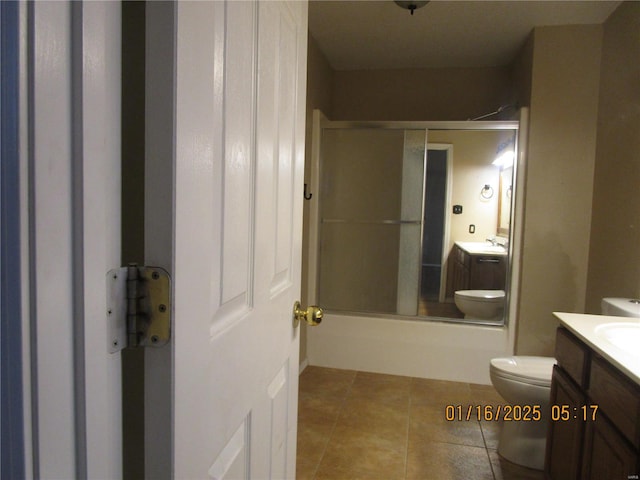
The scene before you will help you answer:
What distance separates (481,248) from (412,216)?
56cm

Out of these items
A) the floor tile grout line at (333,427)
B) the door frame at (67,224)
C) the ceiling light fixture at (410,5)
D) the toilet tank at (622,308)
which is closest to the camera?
the door frame at (67,224)

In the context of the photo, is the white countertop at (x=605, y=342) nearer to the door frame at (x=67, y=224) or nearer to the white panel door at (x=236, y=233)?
the white panel door at (x=236, y=233)

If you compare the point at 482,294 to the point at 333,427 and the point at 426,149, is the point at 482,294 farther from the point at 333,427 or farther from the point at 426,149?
the point at 333,427

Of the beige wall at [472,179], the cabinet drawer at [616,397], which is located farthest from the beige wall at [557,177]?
the cabinet drawer at [616,397]

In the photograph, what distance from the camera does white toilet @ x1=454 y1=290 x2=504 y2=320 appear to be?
298 cm

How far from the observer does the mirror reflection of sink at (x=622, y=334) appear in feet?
4.93

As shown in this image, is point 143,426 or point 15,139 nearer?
point 15,139

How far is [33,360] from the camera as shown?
0.36m

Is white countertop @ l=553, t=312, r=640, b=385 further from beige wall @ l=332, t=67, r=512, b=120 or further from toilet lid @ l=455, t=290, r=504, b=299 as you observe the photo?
beige wall @ l=332, t=67, r=512, b=120

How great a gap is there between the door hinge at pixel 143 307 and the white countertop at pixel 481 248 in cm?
287

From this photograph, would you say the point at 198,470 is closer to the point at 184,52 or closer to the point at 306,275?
the point at 184,52

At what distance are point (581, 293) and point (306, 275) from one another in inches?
75.1

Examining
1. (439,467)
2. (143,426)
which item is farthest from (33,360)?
(439,467)

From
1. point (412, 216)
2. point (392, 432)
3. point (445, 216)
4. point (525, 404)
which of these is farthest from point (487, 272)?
point (392, 432)
